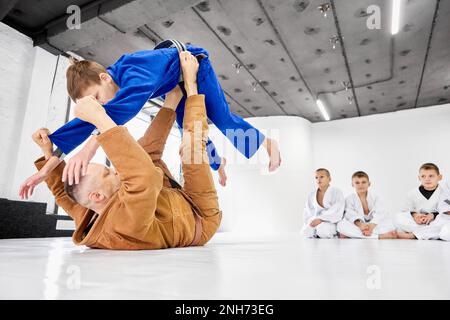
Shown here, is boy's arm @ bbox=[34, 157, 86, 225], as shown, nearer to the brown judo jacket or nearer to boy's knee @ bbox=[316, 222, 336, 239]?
the brown judo jacket

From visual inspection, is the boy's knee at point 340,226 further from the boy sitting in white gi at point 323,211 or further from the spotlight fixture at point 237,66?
the spotlight fixture at point 237,66

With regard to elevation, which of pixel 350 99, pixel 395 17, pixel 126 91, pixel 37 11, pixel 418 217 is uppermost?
pixel 395 17

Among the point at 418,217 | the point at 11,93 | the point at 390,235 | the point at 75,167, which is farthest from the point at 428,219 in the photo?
the point at 11,93

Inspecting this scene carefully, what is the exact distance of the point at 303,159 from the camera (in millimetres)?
7254

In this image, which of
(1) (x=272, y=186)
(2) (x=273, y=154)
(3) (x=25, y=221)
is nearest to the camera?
(2) (x=273, y=154)

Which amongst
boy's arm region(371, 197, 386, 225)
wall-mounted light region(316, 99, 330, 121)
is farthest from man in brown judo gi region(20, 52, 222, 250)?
wall-mounted light region(316, 99, 330, 121)

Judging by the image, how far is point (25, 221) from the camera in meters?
3.31

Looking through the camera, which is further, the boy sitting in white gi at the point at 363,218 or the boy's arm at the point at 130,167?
the boy sitting in white gi at the point at 363,218

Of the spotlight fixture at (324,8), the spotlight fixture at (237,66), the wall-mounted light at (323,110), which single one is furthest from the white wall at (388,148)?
the spotlight fixture at (324,8)

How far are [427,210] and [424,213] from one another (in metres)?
0.05

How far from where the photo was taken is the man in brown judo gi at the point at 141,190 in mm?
1114

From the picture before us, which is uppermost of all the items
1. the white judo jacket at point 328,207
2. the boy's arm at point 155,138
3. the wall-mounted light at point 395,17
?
the wall-mounted light at point 395,17

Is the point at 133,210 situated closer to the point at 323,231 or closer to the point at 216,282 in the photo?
the point at 216,282

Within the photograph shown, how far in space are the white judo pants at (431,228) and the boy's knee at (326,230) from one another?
78cm
